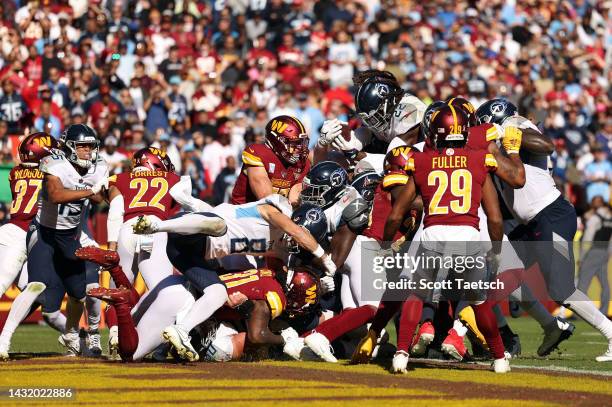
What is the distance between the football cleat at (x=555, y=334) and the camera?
33.6 feet

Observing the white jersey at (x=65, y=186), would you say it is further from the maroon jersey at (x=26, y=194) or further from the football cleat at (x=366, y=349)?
the football cleat at (x=366, y=349)

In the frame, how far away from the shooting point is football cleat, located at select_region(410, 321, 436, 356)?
9742 mm

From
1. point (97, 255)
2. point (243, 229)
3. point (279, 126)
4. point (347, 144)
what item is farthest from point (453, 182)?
point (347, 144)

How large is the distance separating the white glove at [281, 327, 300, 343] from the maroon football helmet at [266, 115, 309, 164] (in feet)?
5.87

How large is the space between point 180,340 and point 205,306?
0.37 meters

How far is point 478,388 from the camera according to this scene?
7.70 metres

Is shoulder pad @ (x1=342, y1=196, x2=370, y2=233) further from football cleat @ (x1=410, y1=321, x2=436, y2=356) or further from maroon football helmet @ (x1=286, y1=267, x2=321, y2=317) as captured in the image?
football cleat @ (x1=410, y1=321, x2=436, y2=356)

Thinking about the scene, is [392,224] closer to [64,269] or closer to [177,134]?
[64,269]

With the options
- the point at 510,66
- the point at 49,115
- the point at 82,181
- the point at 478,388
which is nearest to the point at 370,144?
the point at 82,181

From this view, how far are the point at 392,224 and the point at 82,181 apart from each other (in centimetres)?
312

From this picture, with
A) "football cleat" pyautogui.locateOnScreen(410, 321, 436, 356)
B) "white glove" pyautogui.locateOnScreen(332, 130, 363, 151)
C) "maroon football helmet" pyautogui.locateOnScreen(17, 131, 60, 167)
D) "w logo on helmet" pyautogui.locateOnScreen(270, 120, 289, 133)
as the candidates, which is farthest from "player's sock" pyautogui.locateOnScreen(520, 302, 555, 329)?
"maroon football helmet" pyautogui.locateOnScreen(17, 131, 60, 167)

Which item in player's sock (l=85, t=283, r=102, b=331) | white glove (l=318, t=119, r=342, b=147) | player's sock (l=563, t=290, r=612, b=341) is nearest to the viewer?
player's sock (l=563, t=290, r=612, b=341)

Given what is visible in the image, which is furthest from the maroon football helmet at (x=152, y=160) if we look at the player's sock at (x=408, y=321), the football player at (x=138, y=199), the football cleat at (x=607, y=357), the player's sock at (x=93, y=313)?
the football cleat at (x=607, y=357)

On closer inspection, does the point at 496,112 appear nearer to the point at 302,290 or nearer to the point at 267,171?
the point at 267,171
